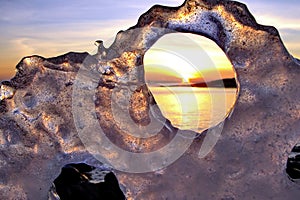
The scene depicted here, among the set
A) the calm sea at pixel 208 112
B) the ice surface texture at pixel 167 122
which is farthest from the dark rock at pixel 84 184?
the calm sea at pixel 208 112

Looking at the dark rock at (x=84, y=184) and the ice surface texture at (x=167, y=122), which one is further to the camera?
the dark rock at (x=84, y=184)

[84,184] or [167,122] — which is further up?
[167,122]

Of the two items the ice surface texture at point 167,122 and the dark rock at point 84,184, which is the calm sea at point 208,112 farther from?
the dark rock at point 84,184

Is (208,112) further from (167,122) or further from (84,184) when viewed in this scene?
(84,184)

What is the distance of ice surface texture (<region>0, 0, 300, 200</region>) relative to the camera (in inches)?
49.6

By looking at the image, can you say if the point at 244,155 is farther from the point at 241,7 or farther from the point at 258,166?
the point at 241,7

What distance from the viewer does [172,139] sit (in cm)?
129

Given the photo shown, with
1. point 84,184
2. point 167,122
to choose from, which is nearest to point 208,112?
point 167,122

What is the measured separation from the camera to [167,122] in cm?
130

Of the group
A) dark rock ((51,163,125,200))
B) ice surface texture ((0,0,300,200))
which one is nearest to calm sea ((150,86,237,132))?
ice surface texture ((0,0,300,200))

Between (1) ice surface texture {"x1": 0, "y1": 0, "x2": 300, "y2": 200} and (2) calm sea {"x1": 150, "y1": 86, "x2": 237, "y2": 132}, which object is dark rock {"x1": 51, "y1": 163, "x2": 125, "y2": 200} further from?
(2) calm sea {"x1": 150, "y1": 86, "x2": 237, "y2": 132}

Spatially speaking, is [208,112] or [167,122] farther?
[208,112]

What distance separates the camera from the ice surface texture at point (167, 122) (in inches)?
49.6

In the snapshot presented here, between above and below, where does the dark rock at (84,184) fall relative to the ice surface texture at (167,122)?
below
